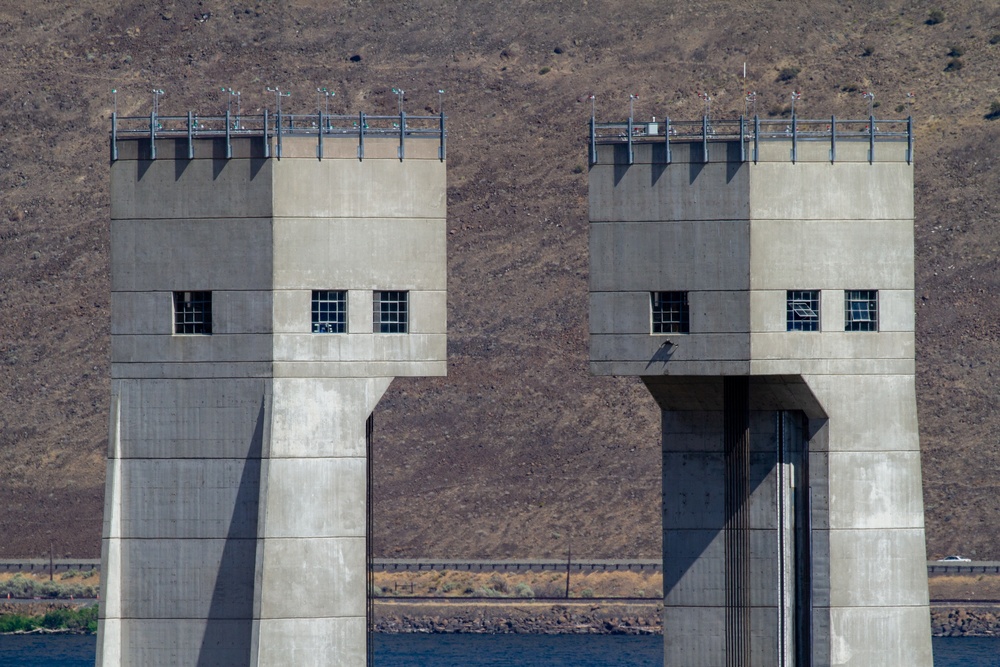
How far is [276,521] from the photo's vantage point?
56375mm

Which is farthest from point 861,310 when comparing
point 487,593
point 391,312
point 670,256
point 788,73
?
point 788,73

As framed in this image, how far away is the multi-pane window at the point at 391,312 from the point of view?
57.4m

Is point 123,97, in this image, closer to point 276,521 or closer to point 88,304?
point 88,304

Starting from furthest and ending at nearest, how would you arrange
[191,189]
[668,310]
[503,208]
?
[503,208]
[191,189]
[668,310]

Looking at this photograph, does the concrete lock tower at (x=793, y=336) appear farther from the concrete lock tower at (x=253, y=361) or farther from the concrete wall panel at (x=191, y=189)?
the concrete wall panel at (x=191, y=189)

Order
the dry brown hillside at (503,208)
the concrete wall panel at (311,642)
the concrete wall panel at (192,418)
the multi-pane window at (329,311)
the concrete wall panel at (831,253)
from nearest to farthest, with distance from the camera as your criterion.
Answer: the concrete wall panel at (311,642) < the concrete wall panel at (831,253) < the concrete wall panel at (192,418) < the multi-pane window at (329,311) < the dry brown hillside at (503,208)

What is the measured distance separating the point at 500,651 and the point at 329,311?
66611 millimetres

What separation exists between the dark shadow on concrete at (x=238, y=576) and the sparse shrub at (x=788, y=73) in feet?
350

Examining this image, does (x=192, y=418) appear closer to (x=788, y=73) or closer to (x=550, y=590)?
(x=550, y=590)

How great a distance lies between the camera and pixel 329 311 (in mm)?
57344

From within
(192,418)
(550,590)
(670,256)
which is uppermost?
(670,256)

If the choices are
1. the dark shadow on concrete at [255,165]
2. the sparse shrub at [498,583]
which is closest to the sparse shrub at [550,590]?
the sparse shrub at [498,583]

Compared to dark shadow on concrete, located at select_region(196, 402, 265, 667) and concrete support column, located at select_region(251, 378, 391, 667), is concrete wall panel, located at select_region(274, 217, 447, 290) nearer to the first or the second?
concrete support column, located at select_region(251, 378, 391, 667)

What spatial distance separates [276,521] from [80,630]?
74.8 meters
